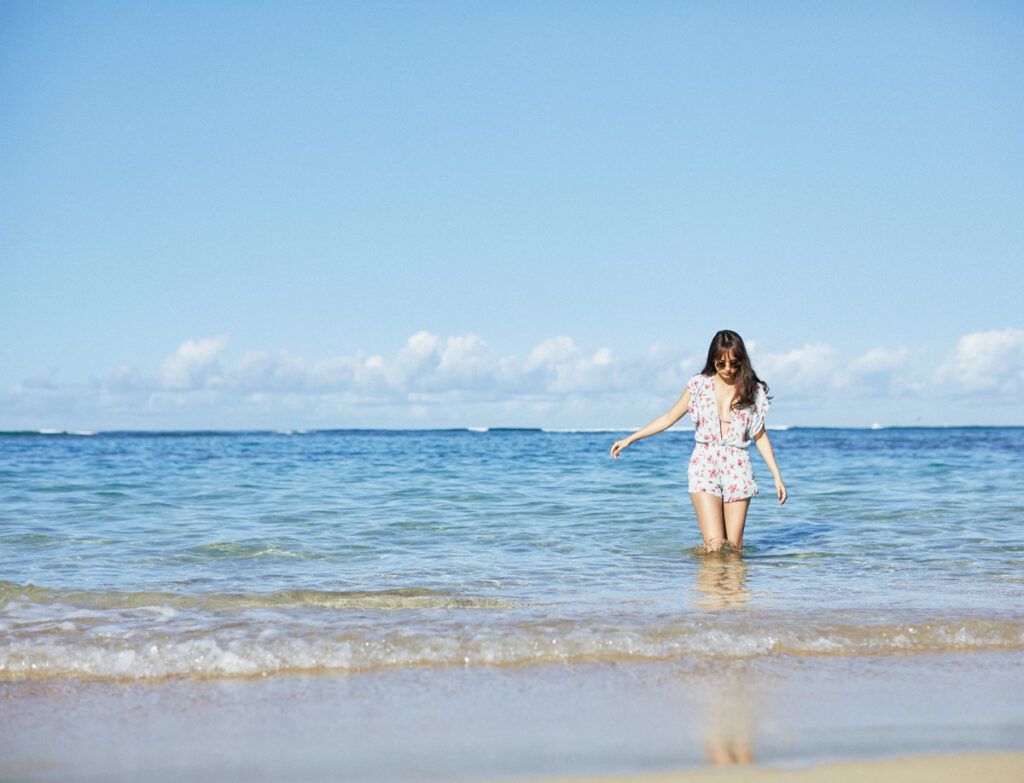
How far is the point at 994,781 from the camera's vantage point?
102 inches

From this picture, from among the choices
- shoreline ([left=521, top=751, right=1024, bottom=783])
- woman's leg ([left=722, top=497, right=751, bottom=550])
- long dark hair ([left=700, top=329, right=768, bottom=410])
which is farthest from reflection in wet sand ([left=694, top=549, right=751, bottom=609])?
shoreline ([left=521, top=751, right=1024, bottom=783])

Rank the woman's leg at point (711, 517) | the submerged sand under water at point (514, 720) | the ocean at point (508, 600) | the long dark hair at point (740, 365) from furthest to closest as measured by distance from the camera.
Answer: the woman's leg at point (711, 517) → the long dark hair at point (740, 365) → the ocean at point (508, 600) → the submerged sand under water at point (514, 720)

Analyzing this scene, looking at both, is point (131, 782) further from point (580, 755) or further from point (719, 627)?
point (719, 627)

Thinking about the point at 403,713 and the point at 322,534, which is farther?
the point at 322,534

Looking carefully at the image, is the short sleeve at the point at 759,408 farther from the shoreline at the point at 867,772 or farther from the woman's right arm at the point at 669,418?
the shoreline at the point at 867,772

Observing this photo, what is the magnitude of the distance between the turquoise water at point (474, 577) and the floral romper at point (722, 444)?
585mm

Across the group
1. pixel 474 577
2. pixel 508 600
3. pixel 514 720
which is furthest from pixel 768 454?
pixel 514 720

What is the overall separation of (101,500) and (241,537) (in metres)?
3.92

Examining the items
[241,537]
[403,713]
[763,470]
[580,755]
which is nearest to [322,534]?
[241,537]

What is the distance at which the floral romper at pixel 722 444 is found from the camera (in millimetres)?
6609

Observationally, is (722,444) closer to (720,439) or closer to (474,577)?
(720,439)

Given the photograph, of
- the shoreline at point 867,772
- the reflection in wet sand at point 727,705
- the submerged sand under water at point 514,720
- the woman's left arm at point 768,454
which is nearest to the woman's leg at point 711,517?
the woman's left arm at point 768,454

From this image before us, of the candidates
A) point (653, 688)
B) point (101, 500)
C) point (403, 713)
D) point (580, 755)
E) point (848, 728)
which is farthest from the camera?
point (101, 500)

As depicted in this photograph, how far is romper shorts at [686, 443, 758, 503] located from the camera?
663 cm
